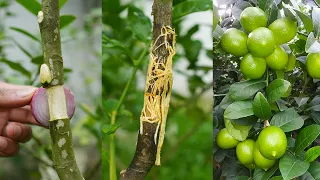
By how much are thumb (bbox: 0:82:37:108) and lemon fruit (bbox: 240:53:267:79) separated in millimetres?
308

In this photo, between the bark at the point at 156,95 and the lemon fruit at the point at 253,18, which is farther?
the lemon fruit at the point at 253,18

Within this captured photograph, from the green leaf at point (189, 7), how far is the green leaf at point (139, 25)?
0.05 meters

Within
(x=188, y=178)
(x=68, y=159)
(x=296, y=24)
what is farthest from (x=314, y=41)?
(x=188, y=178)

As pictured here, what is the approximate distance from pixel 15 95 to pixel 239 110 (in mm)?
316

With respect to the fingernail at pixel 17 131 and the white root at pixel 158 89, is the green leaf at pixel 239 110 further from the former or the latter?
the fingernail at pixel 17 131

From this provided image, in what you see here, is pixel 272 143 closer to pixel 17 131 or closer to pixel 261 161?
pixel 261 161

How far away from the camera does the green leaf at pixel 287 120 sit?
712 millimetres

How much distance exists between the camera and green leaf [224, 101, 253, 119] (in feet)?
2.31

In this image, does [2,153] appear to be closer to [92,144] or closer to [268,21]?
[268,21]

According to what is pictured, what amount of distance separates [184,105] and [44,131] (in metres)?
0.31

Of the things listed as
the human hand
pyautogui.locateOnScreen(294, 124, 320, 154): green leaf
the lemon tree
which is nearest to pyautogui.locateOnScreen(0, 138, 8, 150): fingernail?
the human hand

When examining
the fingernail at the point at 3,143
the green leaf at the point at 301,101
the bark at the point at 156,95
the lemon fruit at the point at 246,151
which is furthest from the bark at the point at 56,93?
the green leaf at the point at 301,101

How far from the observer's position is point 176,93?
108cm

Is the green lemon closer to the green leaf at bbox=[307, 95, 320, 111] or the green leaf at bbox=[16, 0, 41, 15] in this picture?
the green leaf at bbox=[307, 95, 320, 111]
